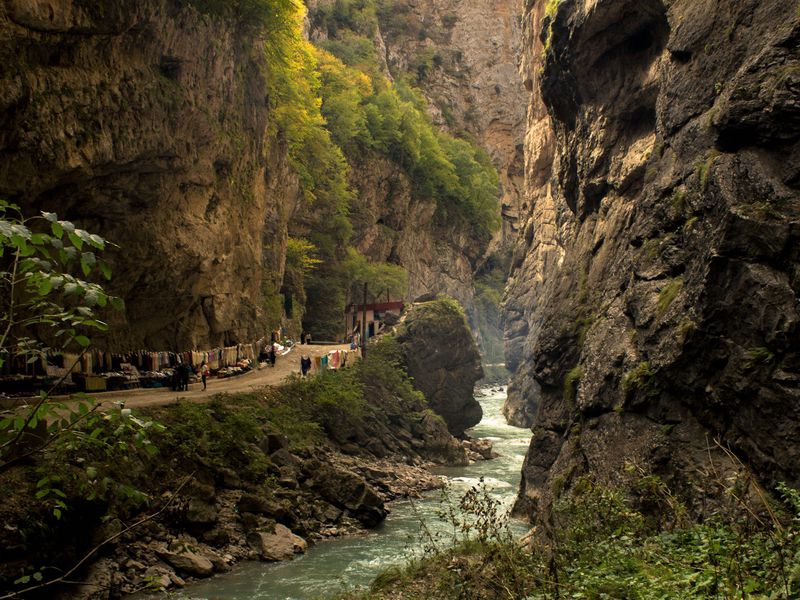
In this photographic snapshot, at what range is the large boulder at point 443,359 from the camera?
4459 centimetres

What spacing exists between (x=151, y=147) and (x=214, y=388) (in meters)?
9.89

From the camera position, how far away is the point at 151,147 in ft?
73.3

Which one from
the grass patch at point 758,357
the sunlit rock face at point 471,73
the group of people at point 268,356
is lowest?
the group of people at point 268,356

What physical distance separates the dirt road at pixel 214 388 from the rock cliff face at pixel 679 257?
40.5 feet

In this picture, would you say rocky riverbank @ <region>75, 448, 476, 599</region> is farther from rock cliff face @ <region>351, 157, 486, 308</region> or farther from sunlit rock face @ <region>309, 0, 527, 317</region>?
sunlit rock face @ <region>309, 0, 527, 317</region>

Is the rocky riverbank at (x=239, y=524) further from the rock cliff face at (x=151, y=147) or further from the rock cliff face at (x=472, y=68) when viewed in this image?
the rock cliff face at (x=472, y=68)

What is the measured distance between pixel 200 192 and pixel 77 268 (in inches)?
341

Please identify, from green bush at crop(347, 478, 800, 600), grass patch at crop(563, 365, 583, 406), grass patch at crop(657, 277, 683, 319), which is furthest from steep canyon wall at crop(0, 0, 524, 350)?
grass patch at crop(563, 365, 583, 406)

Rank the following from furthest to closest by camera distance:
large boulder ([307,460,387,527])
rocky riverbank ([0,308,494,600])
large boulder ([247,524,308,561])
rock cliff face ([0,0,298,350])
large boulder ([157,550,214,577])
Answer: large boulder ([307,460,387,527]) < large boulder ([247,524,308,561]) < rock cliff face ([0,0,298,350]) < large boulder ([157,550,214,577]) < rocky riverbank ([0,308,494,600])

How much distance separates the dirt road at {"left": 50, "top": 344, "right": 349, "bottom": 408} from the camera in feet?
71.6

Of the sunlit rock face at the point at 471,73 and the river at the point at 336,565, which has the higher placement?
the sunlit rock face at the point at 471,73

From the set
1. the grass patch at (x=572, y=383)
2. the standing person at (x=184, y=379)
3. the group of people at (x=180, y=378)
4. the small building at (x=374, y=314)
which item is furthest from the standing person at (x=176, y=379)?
the small building at (x=374, y=314)

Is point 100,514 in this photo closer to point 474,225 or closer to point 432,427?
point 432,427

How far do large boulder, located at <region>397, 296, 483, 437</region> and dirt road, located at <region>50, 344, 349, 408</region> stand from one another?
7624 millimetres
